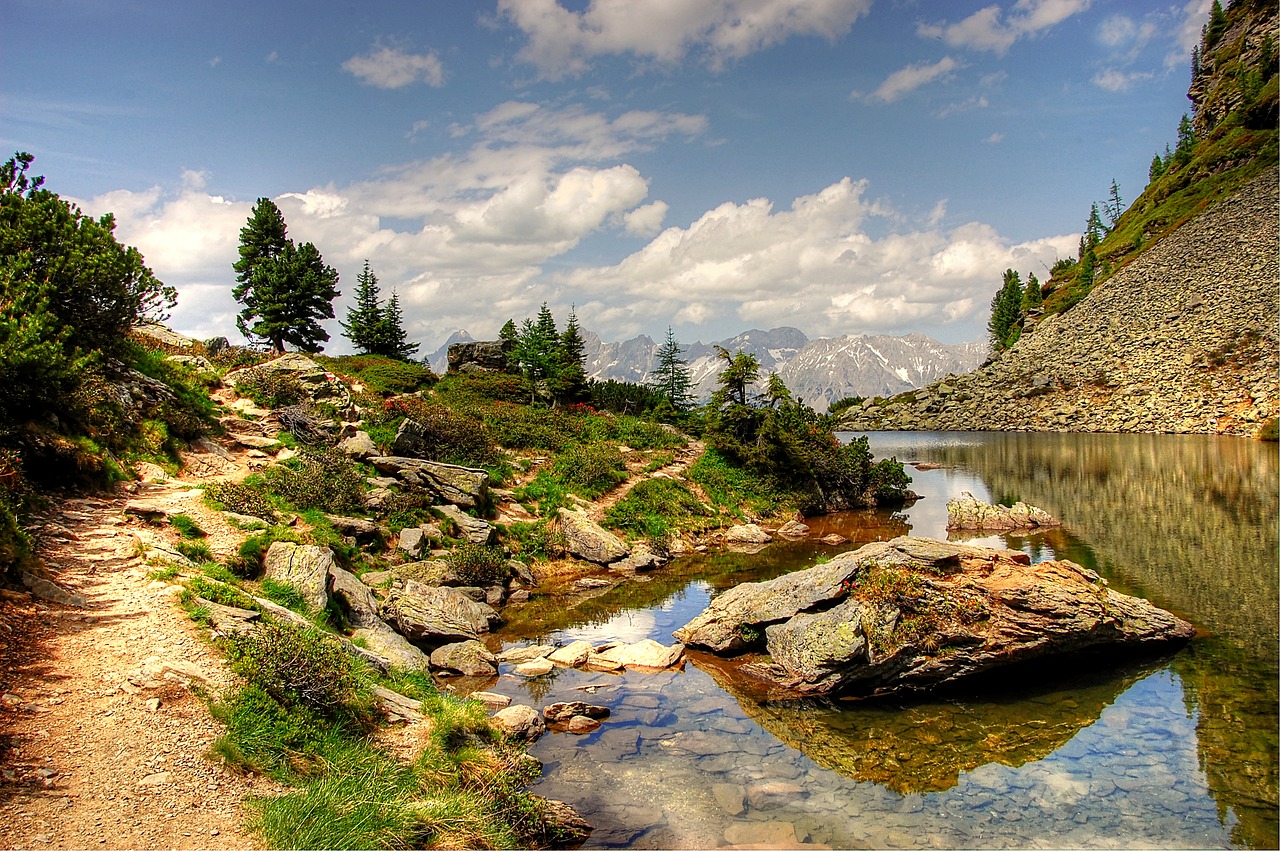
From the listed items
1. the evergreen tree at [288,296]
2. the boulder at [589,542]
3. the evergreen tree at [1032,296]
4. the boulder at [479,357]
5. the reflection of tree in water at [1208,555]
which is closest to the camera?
the reflection of tree in water at [1208,555]

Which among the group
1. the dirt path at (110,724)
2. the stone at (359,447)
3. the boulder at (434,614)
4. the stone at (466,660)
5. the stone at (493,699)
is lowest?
the stone at (493,699)

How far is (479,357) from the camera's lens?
6219cm

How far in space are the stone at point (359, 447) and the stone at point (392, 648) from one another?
1313 cm

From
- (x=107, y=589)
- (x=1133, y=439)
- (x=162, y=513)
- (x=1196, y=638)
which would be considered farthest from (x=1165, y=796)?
(x=1133, y=439)

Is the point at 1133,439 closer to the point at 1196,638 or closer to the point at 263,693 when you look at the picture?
the point at 1196,638

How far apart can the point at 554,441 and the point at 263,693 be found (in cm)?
2893

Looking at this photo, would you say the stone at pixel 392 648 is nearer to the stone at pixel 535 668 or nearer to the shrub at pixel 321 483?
the stone at pixel 535 668

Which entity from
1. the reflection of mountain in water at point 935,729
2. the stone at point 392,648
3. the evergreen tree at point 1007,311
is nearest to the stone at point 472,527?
the stone at point 392,648

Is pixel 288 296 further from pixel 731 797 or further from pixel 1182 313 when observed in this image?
pixel 1182 313

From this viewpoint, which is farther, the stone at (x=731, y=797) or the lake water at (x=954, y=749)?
the stone at (x=731, y=797)

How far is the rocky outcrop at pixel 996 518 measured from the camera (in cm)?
3148

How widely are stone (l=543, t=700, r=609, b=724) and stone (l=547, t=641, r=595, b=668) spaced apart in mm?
2887

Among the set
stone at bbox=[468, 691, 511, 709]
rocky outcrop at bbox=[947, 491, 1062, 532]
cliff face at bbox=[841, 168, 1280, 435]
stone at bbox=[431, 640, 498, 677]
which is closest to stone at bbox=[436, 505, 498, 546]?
stone at bbox=[431, 640, 498, 677]

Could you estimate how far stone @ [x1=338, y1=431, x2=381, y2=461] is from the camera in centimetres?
2736
